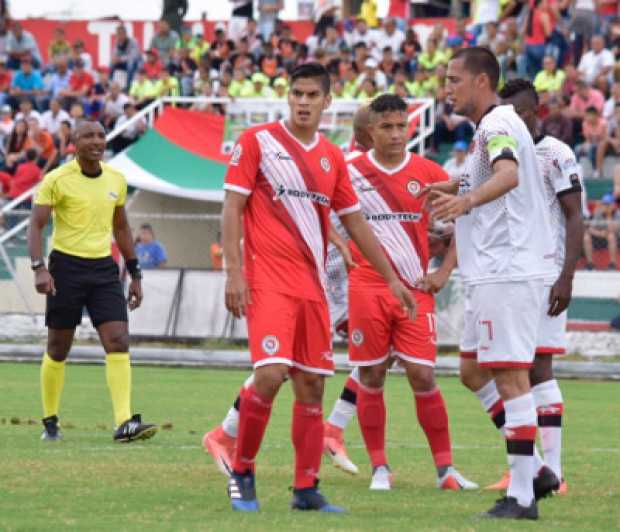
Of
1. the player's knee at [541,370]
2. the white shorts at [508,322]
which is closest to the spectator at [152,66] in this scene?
the player's knee at [541,370]

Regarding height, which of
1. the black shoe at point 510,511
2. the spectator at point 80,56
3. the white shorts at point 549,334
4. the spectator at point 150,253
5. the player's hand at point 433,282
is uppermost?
the player's hand at point 433,282

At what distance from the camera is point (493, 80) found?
8836 millimetres

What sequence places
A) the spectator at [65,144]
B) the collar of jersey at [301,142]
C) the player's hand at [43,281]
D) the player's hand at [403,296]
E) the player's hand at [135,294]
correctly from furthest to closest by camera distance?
the spectator at [65,144] → the player's hand at [135,294] → the player's hand at [43,281] → the player's hand at [403,296] → the collar of jersey at [301,142]

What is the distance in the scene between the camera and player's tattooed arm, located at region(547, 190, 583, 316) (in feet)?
31.2

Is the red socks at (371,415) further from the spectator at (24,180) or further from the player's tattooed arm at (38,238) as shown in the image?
the spectator at (24,180)

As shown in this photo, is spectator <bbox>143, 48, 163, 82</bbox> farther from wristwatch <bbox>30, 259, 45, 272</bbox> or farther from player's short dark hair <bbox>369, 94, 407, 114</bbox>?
player's short dark hair <bbox>369, 94, 407, 114</bbox>

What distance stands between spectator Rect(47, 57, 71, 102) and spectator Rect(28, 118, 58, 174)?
3.58m

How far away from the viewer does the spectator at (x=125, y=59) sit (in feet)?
117

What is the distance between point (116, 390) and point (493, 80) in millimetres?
4987

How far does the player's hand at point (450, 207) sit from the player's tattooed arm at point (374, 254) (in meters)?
1.05

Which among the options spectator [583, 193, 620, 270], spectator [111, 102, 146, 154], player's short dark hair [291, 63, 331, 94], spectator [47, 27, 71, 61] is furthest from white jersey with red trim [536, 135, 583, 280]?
spectator [47, 27, 71, 61]

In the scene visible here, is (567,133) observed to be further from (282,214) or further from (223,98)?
(282,214)

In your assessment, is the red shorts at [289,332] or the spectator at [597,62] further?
the spectator at [597,62]

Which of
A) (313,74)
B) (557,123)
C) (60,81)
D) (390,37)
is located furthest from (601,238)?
(60,81)
